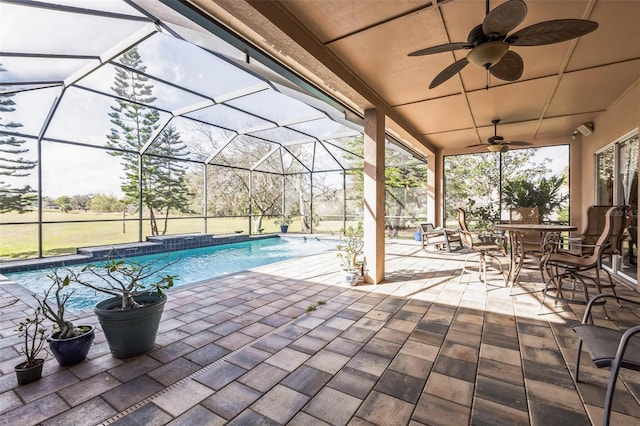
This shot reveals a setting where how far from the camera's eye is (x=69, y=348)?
2076mm

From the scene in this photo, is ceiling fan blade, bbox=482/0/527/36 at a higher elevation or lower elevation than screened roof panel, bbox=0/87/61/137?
lower

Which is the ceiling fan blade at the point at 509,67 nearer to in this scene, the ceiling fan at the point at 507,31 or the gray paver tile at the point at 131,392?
the ceiling fan at the point at 507,31

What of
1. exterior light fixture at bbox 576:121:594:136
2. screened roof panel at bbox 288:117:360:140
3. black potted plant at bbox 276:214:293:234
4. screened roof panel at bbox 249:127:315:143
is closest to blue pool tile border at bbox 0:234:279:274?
black potted plant at bbox 276:214:293:234

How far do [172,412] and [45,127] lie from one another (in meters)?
7.13

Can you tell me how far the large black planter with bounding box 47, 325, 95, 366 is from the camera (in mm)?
2061

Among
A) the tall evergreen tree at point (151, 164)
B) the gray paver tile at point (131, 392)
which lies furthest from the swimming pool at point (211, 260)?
the gray paver tile at point (131, 392)

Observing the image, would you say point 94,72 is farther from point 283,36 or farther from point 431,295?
point 431,295

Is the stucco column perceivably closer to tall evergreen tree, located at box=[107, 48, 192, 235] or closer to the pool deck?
the pool deck

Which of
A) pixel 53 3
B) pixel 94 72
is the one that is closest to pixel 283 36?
pixel 53 3

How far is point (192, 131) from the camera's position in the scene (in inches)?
408

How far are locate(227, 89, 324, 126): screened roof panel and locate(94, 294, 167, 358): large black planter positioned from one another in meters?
4.46

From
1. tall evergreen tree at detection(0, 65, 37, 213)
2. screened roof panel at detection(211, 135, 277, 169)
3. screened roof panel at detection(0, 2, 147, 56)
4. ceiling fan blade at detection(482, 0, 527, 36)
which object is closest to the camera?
ceiling fan blade at detection(482, 0, 527, 36)

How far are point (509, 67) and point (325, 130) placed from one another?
6.32 meters

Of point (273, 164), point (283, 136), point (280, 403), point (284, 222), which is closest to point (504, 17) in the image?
point (280, 403)
